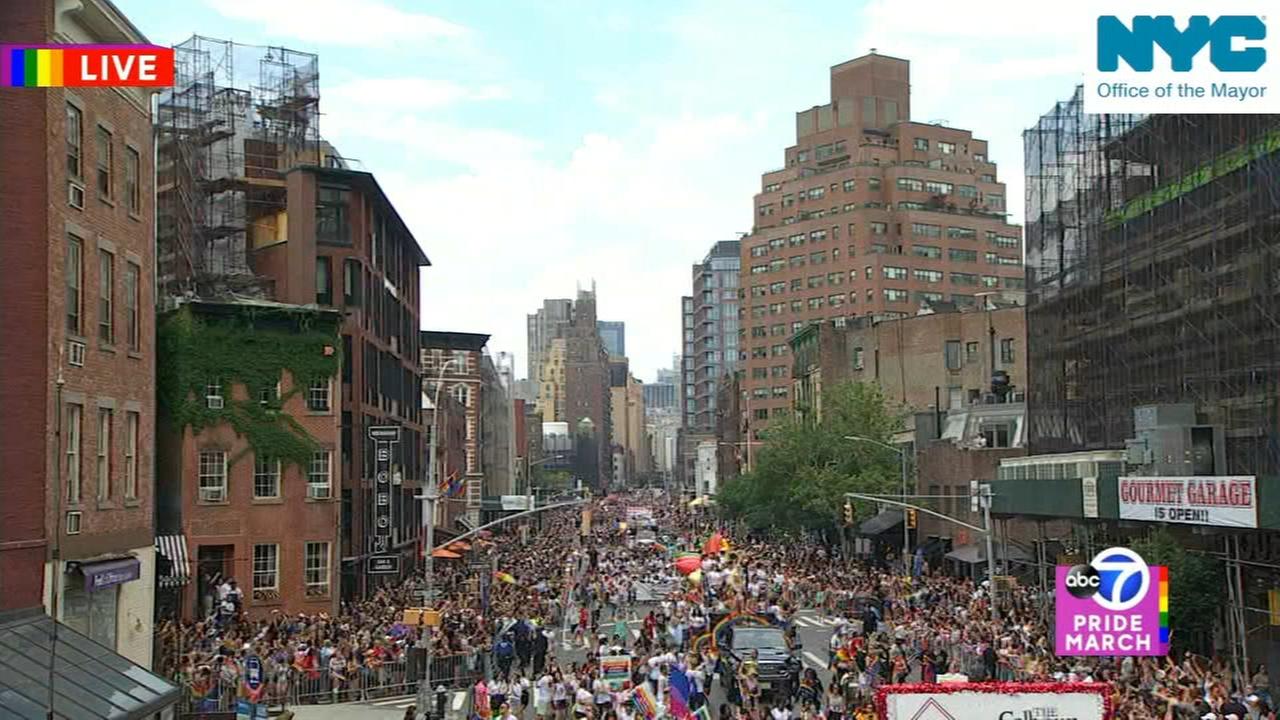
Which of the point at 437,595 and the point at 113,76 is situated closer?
the point at 113,76

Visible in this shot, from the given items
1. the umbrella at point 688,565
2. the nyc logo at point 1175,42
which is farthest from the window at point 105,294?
the umbrella at point 688,565

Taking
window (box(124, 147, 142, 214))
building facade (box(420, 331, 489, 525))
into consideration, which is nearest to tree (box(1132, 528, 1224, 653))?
window (box(124, 147, 142, 214))

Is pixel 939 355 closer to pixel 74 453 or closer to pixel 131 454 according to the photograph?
pixel 131 454

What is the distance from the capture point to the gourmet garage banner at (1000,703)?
1653 centimetres

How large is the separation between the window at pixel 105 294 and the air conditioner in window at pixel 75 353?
116 cm

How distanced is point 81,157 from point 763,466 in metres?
60.3

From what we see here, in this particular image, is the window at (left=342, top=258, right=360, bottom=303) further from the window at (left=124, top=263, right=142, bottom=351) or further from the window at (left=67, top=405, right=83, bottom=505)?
the window at (left=67, top=405, right=83, bottom=505)

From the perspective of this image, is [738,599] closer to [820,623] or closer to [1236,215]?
[820,623]

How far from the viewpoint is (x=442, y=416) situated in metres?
87.4

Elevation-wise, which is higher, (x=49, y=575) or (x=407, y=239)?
(x=407, y=239)

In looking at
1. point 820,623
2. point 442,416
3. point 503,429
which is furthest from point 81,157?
point 503,429

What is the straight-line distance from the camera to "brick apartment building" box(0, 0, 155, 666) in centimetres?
2534

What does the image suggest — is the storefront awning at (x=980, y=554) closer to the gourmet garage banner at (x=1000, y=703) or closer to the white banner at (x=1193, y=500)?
the white banner at (x=1193, y=500)

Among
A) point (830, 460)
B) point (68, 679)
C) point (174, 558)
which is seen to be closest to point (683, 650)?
point (174, 558)
